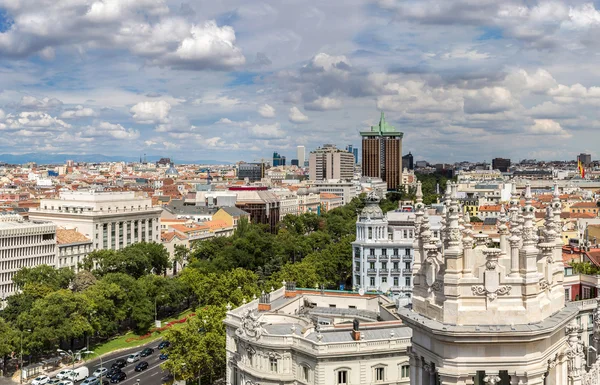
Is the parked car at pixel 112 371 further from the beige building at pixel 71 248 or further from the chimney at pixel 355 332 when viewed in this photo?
the beige building at pixel 71 248

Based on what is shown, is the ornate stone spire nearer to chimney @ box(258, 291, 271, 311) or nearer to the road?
chimney @ box(258, 291, 271, 311)

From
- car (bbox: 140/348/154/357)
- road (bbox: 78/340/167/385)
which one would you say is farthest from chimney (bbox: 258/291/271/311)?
car (bbox: 140/348/154/357)

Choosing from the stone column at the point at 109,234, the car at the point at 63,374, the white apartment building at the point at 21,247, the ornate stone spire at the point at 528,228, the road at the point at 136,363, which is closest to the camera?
the ornate stone spire at the point at 528,228

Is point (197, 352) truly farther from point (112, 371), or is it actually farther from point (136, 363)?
point (136, 363)

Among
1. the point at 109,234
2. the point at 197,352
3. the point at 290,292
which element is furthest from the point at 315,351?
the point at 109,234

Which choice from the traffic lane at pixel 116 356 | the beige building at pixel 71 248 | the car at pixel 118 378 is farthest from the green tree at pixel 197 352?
the beige building at pixel 71 248

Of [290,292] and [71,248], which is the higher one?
[290,292]
